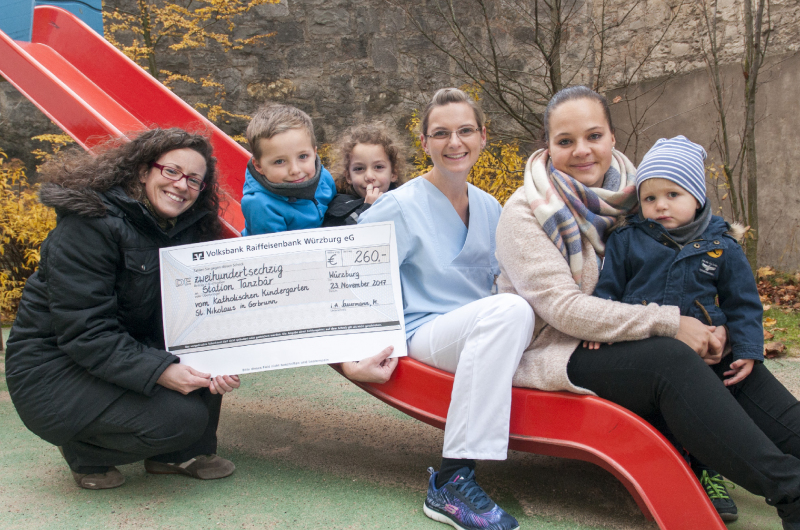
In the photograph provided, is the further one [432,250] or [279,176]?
[279,176]

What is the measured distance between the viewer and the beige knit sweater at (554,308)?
74.7 inches

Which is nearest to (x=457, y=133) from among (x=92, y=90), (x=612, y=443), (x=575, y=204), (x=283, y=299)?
(x=575, y=204)

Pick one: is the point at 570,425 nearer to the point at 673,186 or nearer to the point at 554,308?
the point at 554,308

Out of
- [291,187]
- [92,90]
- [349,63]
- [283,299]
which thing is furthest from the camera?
[349,63]

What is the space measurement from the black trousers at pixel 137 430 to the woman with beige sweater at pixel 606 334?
1.22 metres

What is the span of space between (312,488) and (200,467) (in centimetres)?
49

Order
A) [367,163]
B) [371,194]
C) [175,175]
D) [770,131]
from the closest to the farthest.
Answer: [175,175] < [371,194] < [367,163] < [770,131]

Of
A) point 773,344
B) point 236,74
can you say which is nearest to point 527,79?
point 236,74

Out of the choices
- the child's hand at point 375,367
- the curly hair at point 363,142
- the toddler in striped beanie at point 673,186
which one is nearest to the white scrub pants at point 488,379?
the child's hand at point 375,367

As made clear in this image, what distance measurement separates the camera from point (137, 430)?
2234 millimetres

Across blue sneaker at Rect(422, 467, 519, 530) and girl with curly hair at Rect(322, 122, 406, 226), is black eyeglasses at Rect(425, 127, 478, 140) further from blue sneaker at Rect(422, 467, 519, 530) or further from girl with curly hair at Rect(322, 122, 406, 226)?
blue sneaker at Rect(422, 467, 519, 530)

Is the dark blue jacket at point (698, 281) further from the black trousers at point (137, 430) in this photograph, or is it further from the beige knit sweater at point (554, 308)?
the black trousers at point (137, 430)

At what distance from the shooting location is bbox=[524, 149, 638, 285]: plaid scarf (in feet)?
6.68

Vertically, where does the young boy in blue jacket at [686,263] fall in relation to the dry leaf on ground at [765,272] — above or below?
above
